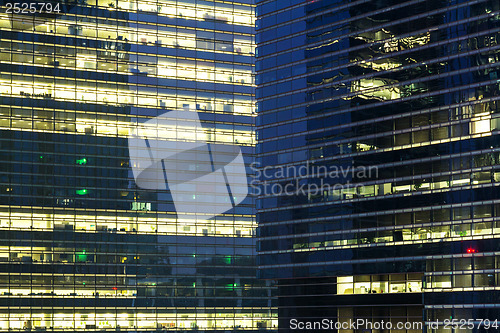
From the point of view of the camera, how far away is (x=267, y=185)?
115250 mm

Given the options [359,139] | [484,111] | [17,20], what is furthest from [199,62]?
[484,111]

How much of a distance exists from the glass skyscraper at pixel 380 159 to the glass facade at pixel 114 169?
34.4 m

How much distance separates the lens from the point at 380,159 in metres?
103

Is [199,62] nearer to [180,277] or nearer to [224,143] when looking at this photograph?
[224,143]

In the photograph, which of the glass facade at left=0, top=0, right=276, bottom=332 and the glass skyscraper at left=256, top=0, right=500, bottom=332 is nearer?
the glass skyscraper at left=256, top=0, right=500, bottom=332

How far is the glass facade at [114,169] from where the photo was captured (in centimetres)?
13675

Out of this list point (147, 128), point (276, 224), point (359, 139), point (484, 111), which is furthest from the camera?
point (147, 128)

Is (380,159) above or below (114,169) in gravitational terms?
below

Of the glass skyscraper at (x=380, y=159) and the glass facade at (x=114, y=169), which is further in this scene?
the glass facade at (x=114, y=169)

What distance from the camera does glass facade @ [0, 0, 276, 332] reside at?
449 feet

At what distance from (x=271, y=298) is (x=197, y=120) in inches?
1398

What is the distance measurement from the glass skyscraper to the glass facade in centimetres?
3442

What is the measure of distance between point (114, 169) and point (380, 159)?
185 feet

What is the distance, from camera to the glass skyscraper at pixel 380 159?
309 feet
